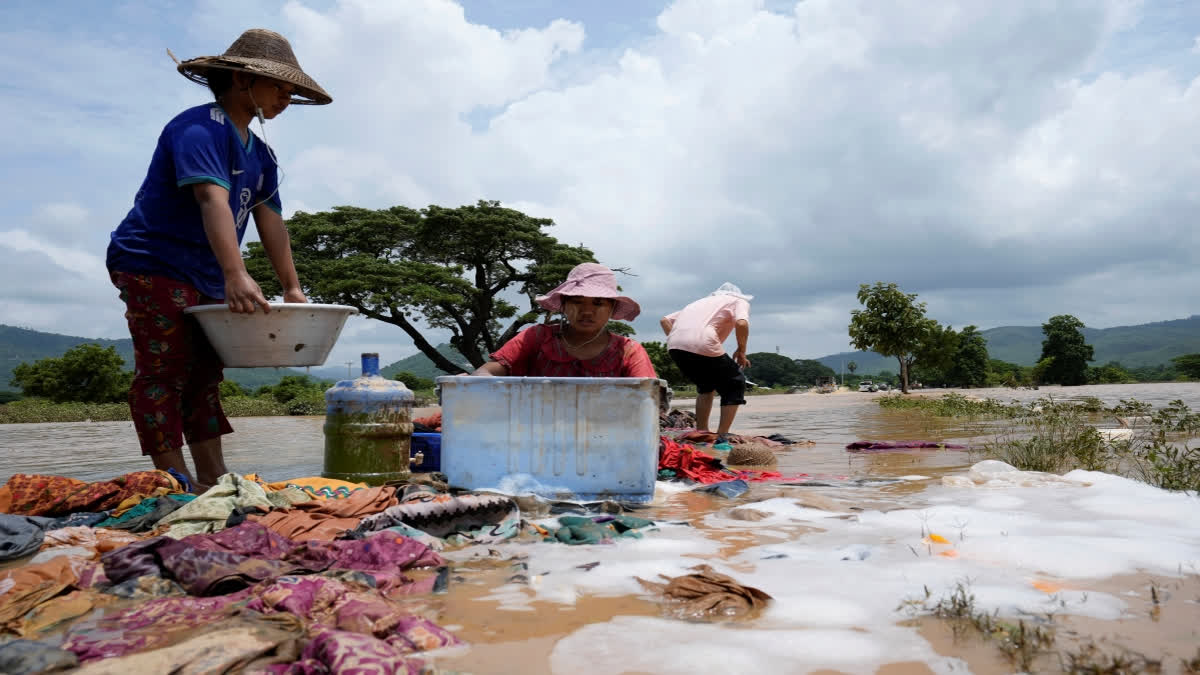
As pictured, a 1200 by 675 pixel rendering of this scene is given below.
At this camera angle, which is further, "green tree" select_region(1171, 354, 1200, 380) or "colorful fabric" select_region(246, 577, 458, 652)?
"green tree" select_region(1171, 354, 1200, 380)

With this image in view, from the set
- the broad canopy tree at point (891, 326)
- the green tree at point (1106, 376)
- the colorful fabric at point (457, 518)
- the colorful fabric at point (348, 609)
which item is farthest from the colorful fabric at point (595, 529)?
the green tree at point (1106, 376)

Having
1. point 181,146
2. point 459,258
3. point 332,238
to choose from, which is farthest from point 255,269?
point 181,146

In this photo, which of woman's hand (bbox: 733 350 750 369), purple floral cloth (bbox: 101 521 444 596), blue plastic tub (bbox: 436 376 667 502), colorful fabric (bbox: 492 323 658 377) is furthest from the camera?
woman's hand (bbox: 733 350 750 369)

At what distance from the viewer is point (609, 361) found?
13.4ft

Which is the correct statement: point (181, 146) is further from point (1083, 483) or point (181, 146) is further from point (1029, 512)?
point (1083, 483)

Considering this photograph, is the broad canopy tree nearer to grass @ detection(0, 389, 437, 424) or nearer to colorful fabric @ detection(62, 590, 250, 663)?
grass @ detection(0, 389, 437, 424)

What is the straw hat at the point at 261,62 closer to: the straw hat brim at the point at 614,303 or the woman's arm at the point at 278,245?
the woman's arm at the point at 278,245

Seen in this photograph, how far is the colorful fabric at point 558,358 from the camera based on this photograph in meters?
4.07

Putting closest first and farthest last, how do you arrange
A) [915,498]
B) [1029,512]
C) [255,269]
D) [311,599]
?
[311,599]
[1029,512]
[915,498]
[255,269]

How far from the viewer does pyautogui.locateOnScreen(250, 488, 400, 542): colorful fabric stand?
2.70 metres

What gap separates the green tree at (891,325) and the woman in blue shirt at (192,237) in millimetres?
28385

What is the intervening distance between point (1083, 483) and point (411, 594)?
3.31m

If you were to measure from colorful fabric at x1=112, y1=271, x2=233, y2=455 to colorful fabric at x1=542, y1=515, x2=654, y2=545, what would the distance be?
6.05 ft

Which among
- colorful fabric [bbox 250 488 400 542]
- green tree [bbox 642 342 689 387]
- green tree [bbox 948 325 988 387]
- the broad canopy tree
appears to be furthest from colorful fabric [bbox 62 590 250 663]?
green tree [bbox 948 325 988 387]
